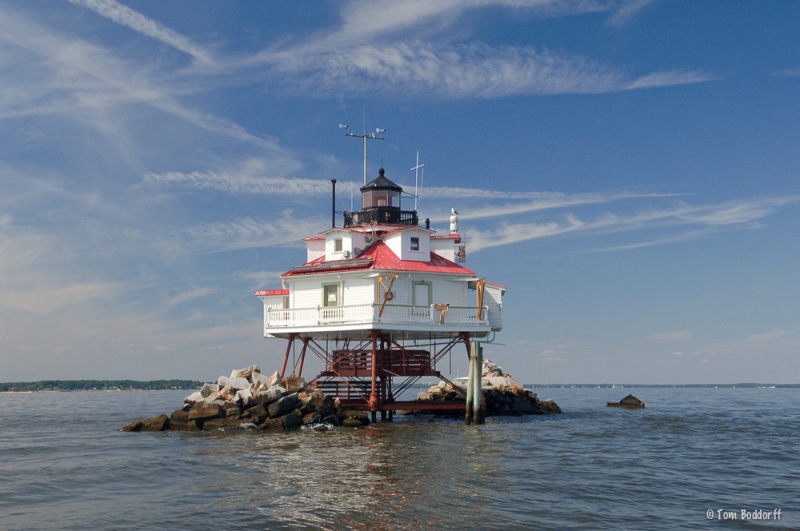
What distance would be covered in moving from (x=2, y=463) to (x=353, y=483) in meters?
14.9

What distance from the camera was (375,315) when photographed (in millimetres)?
38531

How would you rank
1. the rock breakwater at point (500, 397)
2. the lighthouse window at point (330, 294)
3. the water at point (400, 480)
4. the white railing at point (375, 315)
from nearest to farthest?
1. the water at point (400, 480)
2. the white railing at point (375, 315)
3. the lighthouse window at point (330, 294)
4. the rock breakwater at point (500, 397)

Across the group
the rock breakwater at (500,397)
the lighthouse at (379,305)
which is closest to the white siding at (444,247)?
the lighthouse at (379,305)

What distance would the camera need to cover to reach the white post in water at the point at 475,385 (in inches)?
1542

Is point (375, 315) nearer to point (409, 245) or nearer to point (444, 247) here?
point (409, 245)

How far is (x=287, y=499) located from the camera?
68.0 ft

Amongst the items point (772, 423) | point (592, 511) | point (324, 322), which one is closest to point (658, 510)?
point (592, 511)

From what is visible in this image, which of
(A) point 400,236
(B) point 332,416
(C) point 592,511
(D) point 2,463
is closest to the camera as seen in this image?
(C) point 592,511

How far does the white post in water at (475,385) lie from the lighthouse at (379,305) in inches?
65.5

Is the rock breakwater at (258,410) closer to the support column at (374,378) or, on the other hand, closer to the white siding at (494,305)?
the support column at (374,378)

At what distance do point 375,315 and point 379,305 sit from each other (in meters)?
0.54

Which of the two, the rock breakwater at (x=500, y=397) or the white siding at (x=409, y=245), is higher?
the white siding at (x=409, y=245)

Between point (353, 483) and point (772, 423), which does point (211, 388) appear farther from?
point (772, 423)

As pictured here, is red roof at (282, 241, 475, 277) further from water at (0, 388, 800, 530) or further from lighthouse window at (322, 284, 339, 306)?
water at (0, 388, 800, 530)
